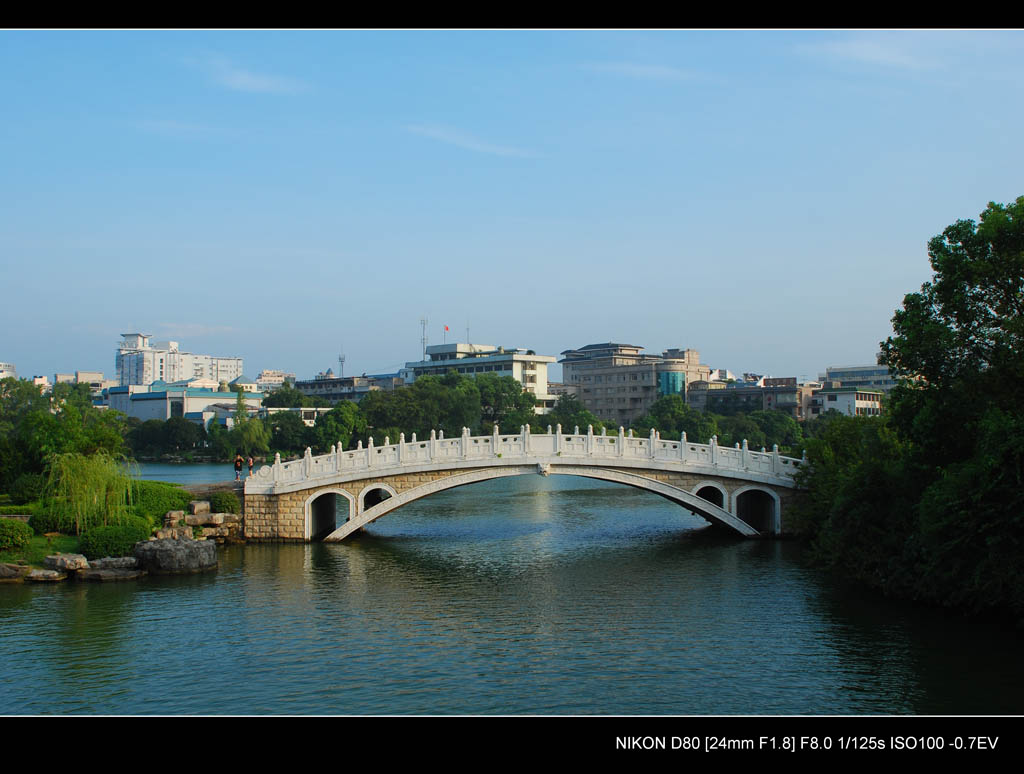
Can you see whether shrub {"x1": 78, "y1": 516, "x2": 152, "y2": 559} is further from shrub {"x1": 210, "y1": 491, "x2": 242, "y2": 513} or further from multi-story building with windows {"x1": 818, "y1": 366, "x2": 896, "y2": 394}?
multi-story building with windows {"x1": 818, "y1": 366, "x2": 896, "y2": 394}

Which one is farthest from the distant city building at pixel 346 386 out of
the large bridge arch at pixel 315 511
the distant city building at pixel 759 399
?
the large bridge arch at pixel 315 511

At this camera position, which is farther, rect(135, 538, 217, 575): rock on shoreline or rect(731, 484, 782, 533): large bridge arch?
rect(731, 484, 782, 533): large bridge arch

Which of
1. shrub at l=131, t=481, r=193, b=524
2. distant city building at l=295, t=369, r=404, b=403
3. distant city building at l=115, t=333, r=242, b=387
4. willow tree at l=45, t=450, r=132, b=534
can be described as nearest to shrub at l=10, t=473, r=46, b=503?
willow tree at l=45, t=450, r=132, b=534

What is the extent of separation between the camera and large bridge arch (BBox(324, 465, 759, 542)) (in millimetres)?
23734

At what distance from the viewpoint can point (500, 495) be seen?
39969 mm

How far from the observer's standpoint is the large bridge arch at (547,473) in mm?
23734

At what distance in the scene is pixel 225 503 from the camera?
938 inches

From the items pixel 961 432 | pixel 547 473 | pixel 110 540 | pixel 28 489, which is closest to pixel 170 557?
pixel 110 540

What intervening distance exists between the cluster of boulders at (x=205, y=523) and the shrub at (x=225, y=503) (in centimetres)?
16

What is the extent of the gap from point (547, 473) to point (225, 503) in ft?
26.8

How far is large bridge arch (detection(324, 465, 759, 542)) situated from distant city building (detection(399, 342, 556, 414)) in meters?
55.1

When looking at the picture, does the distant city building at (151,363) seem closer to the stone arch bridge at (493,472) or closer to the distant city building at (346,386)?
the distant city building at (346,386)
